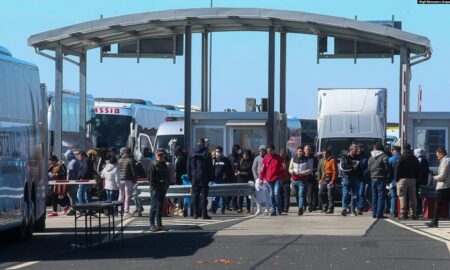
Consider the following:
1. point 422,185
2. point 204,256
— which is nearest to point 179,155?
Result: point 422,185

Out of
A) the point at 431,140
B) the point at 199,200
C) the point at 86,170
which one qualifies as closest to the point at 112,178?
the point at 86,170

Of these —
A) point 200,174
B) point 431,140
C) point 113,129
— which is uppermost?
point 113,129

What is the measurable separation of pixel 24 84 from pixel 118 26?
39.9 ft

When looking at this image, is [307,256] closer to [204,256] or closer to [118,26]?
[204,256]

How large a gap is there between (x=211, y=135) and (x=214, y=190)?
6.81m

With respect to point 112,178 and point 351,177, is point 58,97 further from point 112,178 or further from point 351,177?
point 351,177

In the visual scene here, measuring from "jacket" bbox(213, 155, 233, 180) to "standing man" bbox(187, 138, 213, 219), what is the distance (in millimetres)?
2882

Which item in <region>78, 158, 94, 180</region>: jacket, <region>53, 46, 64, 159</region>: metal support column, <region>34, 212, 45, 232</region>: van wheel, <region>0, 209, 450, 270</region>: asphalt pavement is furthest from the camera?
<region>53, 46, 64, 159</region>: metal support column

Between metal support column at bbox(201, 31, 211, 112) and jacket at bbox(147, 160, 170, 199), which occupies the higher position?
metal support column at bbox(201, 31, 211, 112)

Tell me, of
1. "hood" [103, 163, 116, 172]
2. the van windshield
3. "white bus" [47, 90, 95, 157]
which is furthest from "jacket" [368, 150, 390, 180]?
"white bus" [47, 90, 95, 157]

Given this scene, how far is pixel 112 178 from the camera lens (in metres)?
29.8

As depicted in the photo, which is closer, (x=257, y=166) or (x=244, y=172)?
(x=257, y=166)

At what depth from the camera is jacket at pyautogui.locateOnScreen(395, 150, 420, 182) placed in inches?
1073

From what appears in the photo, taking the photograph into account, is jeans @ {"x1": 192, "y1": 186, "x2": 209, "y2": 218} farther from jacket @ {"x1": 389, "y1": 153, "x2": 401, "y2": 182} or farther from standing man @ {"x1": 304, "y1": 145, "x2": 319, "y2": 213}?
jacket @ {"x1": 389, "y1": 153, "x2": 401, "y2": 182}
